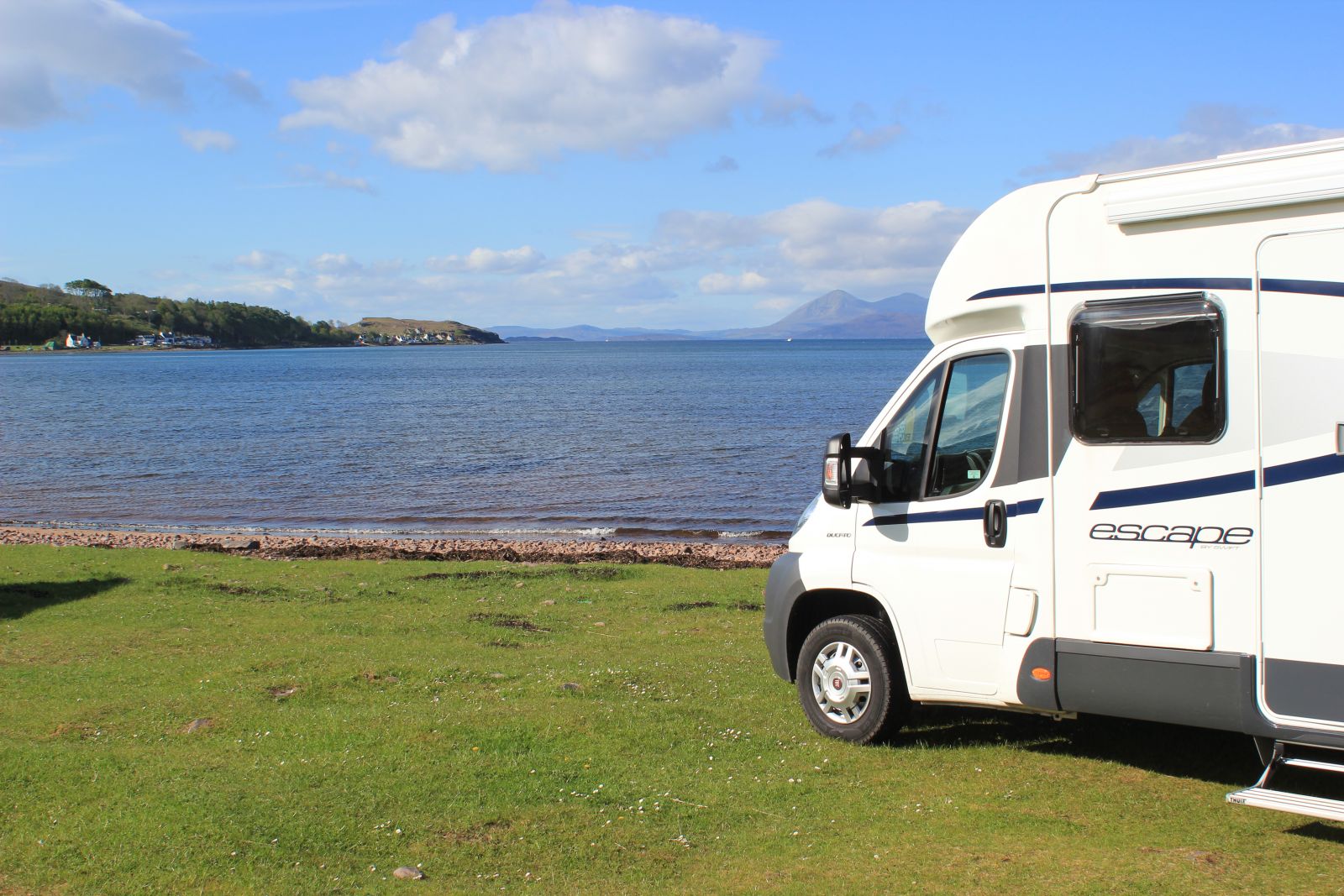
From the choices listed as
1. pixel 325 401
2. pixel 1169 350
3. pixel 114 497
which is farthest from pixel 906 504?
pixel 325 401

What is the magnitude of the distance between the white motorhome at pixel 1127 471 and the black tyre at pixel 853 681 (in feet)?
0.09

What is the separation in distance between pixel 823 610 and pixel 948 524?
146cm

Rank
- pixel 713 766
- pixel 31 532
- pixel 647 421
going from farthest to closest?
1. pixel 647 421
2. pixel 31 532
3. pixel 713 766

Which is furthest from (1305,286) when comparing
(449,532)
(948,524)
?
(449,532)

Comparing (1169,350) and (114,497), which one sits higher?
(1169,350)

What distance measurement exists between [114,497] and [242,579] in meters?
17.5

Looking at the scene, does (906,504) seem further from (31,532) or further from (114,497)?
(114,497)

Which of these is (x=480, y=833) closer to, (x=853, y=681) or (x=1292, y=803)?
(x=853, y=681)

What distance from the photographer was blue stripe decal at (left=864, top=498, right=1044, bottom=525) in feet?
21.8

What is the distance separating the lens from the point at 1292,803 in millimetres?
5586

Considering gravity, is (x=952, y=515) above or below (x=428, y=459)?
above

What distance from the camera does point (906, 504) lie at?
7352 millimetres

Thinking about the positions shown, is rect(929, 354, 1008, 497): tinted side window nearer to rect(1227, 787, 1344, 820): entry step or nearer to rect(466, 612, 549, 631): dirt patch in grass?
rect(1227, 787, 1344, 820): entry step

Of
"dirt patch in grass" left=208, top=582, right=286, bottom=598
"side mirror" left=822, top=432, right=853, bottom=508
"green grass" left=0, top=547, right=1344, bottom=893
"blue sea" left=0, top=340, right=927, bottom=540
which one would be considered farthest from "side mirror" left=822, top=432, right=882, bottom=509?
"blue sea" left=0, top=340, right=927, bottom=540
